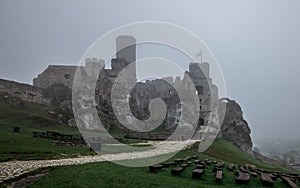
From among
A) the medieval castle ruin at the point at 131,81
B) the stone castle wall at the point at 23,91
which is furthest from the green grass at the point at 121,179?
the stone castle wall at the point at 23,91

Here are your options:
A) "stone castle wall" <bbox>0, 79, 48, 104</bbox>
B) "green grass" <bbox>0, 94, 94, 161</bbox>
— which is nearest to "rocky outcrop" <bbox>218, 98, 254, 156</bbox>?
"stone castle wall" <bbox>0, 79, 48, 104</bbox>

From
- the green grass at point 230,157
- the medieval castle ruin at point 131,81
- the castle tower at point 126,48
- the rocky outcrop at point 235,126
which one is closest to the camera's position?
the green grass at point 230,157

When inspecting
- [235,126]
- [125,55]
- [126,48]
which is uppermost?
[126,48]

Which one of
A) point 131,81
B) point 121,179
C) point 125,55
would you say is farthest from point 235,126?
point 121,179

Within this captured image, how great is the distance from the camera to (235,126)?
72.2 metres

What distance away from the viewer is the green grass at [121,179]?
13195 mm

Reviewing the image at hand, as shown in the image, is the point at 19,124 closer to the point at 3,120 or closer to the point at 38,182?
the point at 3,120

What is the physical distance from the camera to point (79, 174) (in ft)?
48.3

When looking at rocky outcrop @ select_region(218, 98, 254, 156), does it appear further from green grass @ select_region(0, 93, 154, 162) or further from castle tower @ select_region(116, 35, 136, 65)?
green grass @ select_region(0, 93, 154, 162)

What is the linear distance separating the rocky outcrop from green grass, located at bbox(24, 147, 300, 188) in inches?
1997

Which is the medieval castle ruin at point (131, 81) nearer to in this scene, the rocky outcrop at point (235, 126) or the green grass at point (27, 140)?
the rocky outcrop at point (235, 126)

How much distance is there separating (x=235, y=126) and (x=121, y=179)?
2403 inches

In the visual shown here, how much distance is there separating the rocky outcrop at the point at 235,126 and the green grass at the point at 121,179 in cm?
5072

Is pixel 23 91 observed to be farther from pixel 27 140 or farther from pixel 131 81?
pixel 27 140
